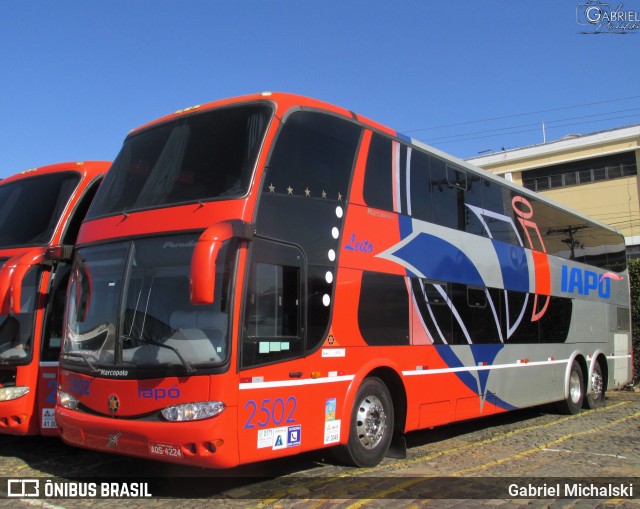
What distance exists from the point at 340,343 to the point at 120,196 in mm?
3021

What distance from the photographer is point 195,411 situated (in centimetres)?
536

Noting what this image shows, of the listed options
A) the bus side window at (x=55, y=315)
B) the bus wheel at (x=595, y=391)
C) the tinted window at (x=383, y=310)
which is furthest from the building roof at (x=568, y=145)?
the bus side window at (x=55, y=315)

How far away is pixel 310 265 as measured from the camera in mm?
6402

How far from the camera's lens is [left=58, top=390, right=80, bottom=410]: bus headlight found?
20.6 ft

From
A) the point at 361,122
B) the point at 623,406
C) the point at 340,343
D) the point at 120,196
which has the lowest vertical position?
the point at 623,406

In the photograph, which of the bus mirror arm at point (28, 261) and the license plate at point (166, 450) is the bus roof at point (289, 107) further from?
the license plate at point (166, 450)

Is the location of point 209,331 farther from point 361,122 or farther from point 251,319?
point 361,122

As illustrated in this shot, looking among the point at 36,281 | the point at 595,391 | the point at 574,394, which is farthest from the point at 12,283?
the point at 595,391

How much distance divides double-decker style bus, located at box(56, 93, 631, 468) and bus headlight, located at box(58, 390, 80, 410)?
25 millimetres

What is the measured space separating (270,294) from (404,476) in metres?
2.64

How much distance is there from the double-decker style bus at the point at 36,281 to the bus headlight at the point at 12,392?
12 millimetres

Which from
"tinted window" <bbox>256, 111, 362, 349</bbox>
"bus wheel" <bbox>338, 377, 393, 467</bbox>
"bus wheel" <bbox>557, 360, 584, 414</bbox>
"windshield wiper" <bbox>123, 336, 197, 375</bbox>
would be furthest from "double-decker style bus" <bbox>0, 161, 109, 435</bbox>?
"bus wheel" <bbox>557, 360, 584, 414</bbox>

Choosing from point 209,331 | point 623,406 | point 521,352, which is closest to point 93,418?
point 209,331

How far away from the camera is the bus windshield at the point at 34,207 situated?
8208 mm
